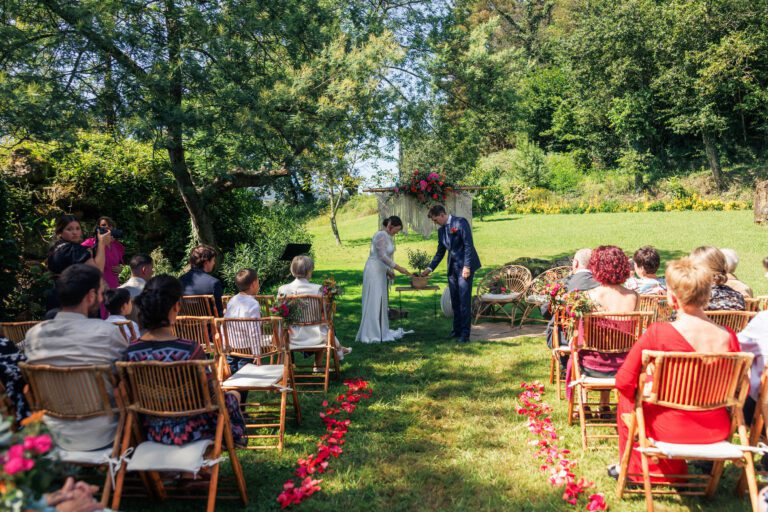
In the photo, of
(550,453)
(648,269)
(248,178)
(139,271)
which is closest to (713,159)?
(248,178)

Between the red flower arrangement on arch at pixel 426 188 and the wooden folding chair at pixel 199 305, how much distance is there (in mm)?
4515

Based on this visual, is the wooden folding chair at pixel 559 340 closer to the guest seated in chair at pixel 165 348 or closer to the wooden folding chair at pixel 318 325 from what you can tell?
the wooden folding chair at pixel 318 325

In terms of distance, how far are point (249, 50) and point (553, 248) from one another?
11920mm

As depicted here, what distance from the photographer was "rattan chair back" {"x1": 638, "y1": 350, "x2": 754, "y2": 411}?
302 centimetres

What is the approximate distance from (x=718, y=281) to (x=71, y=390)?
473 cm

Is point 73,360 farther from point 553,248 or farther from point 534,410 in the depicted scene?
point 553,248

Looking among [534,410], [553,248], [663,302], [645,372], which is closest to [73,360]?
[645,372]

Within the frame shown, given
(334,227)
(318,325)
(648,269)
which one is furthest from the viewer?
(334,227)

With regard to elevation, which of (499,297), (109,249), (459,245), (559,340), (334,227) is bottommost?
(499,297)

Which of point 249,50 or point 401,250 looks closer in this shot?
point 249,50

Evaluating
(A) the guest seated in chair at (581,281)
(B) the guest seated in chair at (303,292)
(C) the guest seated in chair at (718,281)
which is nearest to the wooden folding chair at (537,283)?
(A) the guest seated in chair at (581,281)

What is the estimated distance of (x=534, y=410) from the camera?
495 centimetres

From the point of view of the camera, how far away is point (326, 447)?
4.20 metres

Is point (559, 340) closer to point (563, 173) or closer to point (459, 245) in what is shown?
point (459, 245)
